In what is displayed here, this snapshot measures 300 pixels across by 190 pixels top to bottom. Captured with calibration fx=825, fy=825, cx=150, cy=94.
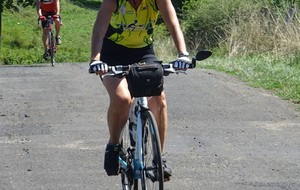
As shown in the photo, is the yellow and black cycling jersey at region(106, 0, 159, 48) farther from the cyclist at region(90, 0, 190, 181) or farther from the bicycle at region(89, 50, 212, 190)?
the bicycle at region(89, 50, 212, 190)

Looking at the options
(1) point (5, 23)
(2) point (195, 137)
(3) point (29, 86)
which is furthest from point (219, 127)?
(1) point (5, 23)

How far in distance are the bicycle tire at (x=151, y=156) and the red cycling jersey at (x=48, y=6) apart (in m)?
12.4

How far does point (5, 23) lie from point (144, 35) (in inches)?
1355

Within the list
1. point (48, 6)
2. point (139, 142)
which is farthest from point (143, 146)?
point (48, 6)

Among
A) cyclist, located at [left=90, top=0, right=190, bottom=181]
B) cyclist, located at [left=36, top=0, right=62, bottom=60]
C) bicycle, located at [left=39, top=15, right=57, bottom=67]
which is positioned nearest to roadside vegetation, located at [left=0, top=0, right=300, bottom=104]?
bicycle, located at [left=39, top=15, right=57, bottom=67]

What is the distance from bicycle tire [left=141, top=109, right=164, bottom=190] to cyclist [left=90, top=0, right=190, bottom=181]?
324mm

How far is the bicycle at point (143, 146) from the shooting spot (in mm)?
5457

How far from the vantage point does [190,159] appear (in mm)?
7773

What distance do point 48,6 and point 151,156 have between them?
12.6m

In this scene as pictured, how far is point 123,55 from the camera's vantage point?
20.3 ft

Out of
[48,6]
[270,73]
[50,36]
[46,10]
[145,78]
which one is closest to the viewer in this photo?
[145,78]

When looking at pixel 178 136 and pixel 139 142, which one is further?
pixel 178 136

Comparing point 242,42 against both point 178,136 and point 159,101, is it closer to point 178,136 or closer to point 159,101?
point 178,136

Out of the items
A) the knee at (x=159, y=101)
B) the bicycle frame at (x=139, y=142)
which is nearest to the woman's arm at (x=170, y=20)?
the knee at (x=159, y=101)
